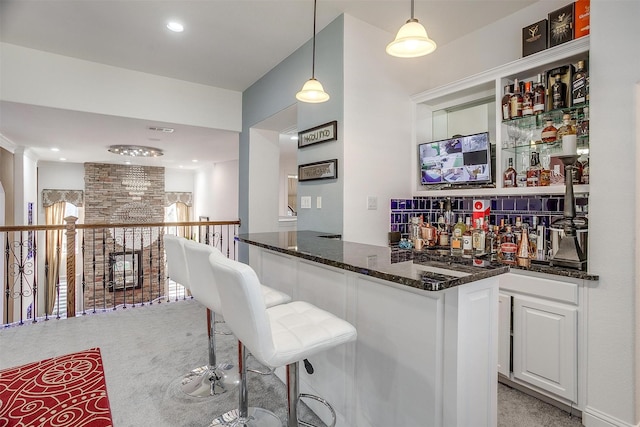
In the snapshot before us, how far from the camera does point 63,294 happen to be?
9227 millimetres

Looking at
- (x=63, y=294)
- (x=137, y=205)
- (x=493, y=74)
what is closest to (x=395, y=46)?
(x=493, y=74)

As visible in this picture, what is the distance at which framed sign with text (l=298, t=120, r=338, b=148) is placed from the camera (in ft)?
9.28

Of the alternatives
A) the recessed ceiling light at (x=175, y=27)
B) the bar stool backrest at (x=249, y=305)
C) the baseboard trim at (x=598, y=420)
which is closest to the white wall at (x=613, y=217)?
the baseboard trim at (x=598, y=420)

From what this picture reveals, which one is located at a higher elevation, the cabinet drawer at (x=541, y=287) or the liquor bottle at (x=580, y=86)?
the liquor bottle at (x=580, y=86)

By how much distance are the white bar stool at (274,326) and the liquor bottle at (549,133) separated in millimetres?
2040

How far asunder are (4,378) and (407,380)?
2.86 metres

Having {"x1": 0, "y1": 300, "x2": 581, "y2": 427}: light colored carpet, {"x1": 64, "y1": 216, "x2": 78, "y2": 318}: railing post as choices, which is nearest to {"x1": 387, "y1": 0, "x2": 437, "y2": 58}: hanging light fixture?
{"x1": 0, "y1": 300, "x2": 581, "y2": 427}: light colored carpet

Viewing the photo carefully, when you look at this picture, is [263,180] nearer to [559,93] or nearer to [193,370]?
[193,370]

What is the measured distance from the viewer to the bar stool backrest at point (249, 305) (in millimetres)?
1147

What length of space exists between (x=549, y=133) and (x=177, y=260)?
278 centimetres

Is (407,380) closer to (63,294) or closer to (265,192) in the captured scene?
(265,192)

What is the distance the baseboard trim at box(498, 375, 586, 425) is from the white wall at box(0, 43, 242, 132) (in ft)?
13.5

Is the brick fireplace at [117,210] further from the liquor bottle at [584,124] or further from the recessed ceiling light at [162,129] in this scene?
the liquor bottle at [584,124]

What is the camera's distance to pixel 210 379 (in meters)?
2.26
